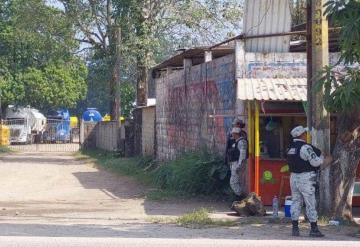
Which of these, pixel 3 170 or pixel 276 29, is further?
pixel 3 170

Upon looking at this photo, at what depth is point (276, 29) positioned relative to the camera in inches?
650

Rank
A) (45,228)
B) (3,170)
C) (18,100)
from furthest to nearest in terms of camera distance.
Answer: (18,100)
(3,170)
(45,228)

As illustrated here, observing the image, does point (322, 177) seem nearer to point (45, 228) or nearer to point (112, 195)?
point (45, 228)

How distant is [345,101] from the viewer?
11.5 metres

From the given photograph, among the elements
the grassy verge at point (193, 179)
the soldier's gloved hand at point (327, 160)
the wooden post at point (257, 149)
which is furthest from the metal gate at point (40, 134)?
the soldier's gloved hand at point (327, 160)

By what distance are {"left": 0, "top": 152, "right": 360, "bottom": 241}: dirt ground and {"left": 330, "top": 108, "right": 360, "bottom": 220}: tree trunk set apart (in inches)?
21.1

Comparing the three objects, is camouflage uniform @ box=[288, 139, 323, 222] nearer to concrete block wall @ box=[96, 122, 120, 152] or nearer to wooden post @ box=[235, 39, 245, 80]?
wooden post @ box=[235, 39, 245, 80]

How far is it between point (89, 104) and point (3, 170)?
240 feet

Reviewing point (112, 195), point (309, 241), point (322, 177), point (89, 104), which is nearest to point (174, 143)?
point (112, 195)

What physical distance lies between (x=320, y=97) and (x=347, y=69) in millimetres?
1011

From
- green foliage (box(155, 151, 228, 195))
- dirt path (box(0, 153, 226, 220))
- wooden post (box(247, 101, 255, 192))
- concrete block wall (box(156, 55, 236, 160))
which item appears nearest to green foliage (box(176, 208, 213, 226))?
dirt path (box(0, 153, 226, 220))

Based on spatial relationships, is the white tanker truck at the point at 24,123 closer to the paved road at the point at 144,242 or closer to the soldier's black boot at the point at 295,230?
the soldier's black boot at the point at 295,230

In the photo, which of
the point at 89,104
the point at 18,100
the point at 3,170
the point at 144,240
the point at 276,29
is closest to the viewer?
the point at 144,240

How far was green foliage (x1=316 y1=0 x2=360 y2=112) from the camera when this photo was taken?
437 inches
